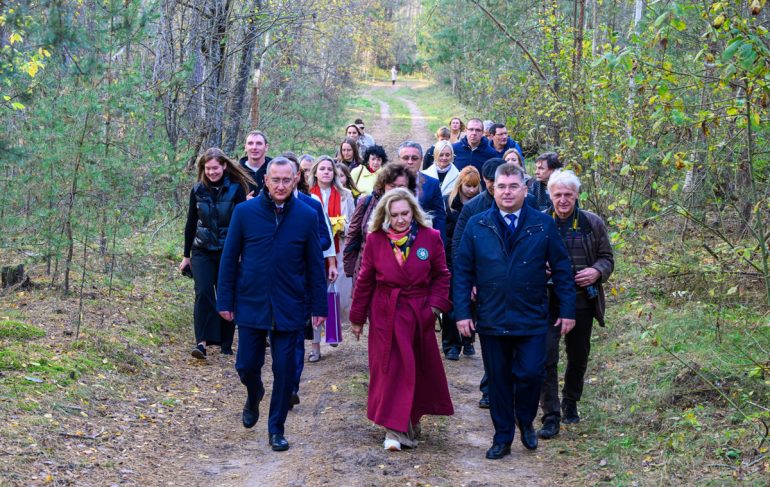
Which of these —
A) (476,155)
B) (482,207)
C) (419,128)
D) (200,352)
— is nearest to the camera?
(482,207)

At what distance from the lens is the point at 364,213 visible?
881 cm

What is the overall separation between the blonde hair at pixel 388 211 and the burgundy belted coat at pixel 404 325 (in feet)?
0.23

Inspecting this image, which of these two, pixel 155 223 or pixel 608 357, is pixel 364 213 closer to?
pixel 608 357

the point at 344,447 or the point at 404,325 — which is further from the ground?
the point at 404,325

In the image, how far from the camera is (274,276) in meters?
6.81

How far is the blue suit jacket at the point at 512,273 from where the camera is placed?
257 inches

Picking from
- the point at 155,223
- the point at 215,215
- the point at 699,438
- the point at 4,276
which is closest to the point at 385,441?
the point at 699,438

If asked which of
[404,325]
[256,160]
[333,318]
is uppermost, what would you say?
[256,160]

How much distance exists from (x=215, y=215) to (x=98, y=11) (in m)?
3.10

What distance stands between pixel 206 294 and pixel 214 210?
973 mm

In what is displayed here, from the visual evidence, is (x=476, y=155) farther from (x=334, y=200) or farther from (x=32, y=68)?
(x=32, y=68)

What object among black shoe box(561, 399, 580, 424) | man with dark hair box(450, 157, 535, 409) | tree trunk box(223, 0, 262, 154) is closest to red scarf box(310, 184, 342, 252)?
man with dark hair box(450, 157, 535, 409)

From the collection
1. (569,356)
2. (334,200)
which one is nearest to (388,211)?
(569,356)

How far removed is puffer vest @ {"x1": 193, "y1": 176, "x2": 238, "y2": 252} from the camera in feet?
30.6
